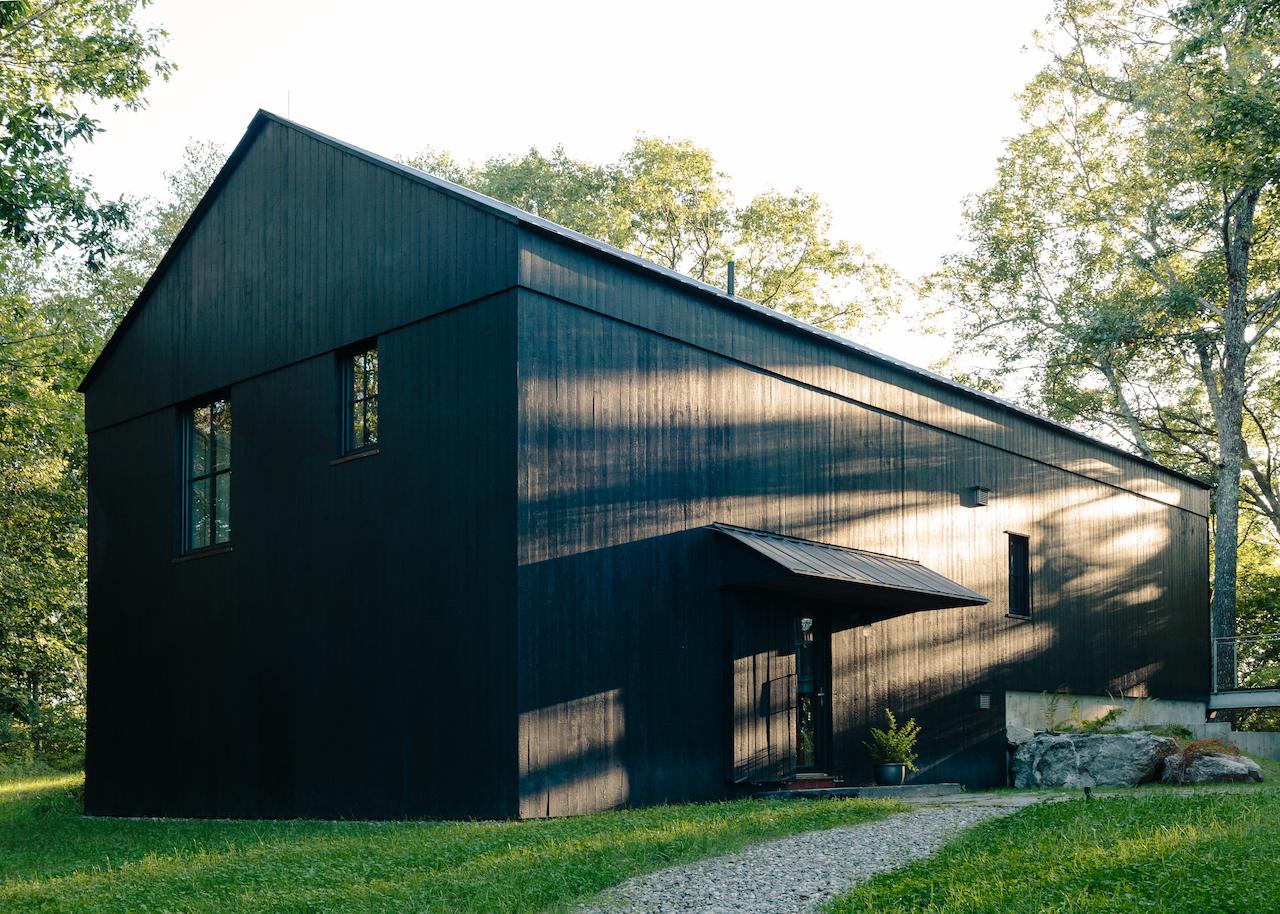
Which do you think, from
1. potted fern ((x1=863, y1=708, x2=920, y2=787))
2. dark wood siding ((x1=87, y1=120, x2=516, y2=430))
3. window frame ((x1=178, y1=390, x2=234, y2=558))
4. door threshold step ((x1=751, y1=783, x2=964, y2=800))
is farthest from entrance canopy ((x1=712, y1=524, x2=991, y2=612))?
window frame ((x1=178, y1=390, x2=234, y2=558))

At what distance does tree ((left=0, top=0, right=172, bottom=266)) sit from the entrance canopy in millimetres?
10243

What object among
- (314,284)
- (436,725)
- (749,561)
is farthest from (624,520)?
(314,284)

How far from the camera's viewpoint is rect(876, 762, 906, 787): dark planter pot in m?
15.7

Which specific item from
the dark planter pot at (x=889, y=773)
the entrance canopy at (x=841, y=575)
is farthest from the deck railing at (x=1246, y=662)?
the entrance canopy at (x=841, y=575)

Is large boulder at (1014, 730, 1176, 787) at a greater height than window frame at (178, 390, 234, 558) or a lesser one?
lesser

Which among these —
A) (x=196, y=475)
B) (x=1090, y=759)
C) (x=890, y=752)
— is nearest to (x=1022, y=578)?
(x=1090, y=759)

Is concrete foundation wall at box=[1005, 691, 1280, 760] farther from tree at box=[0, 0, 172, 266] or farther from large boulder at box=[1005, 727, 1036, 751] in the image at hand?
tree at box=[0, 0, 172, 266]

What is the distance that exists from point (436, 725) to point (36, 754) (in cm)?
2180

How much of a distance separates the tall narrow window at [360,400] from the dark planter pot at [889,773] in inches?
287

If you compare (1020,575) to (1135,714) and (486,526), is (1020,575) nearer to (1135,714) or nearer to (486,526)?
(1135,714)

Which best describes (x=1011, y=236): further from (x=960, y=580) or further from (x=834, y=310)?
(x=960, y=580)

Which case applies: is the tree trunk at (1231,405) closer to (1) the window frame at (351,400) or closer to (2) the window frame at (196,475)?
(1) the window frame at (351,400)

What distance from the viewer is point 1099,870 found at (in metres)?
7.47

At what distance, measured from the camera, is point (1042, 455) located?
66.9ft
